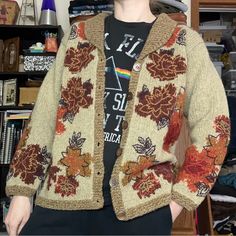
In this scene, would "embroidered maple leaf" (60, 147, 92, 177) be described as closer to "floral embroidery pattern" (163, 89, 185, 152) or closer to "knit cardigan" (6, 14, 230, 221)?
"knit cardigan" (6, 14, 230, 221)

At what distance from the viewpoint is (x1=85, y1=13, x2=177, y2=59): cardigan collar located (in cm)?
103

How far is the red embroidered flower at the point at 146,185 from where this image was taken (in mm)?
922

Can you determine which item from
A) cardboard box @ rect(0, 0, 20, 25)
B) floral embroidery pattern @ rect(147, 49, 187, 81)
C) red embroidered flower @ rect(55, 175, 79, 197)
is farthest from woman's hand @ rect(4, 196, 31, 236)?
cardboard box @ rect(0, 0, 20, 25)

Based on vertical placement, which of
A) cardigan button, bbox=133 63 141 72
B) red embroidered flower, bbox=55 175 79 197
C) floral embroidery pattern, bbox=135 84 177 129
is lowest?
red embroidered flower, bbox=55 175 79 197

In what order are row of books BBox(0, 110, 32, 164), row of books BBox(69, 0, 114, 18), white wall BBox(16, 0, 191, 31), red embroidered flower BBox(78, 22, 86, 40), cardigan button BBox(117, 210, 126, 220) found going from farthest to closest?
white wall BBox(16, 0, 191, 31) < row of books BBox(0, 110, 32, 164) < row of books BBox(69, 0, 114, 18) < red embroidered flower BBox(78, 22, 86, 40) < cardigan button BBox(117, 210, 126, 220)

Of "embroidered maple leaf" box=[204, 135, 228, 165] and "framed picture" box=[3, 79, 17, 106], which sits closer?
"embroidered maple leaf" box=[204, 135, 228, 165]

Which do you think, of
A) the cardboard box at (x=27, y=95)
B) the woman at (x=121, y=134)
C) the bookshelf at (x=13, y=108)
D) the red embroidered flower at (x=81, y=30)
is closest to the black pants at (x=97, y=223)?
the woman at (x=121, y=134)

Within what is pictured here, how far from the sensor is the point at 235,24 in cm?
420

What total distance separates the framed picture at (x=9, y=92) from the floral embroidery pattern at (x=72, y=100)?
1.81 metres

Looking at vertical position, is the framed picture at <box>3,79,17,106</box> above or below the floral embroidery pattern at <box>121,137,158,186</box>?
above

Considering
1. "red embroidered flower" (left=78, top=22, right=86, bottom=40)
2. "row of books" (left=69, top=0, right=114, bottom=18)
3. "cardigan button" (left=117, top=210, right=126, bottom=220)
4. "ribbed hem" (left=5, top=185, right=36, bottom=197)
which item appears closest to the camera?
"cardigan button" (left=117, top=210, right=126, bottom=220)

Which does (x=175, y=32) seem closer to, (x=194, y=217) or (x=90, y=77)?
(x=90, y=77)

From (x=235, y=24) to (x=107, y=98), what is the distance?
3546mm

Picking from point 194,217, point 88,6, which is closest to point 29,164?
point 194,217
